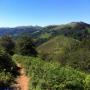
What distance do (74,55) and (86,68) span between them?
9.64 m

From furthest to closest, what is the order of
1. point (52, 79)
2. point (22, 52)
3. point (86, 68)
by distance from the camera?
1. point (22, 52)
2. point (86, 68)
3. point (52, 79)

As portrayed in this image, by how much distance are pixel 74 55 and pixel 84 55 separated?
2551 mm

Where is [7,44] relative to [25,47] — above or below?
above

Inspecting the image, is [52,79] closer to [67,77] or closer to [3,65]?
[67,77]

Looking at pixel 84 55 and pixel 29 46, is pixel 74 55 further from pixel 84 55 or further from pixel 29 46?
pixel 29 46

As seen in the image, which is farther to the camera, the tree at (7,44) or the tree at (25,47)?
the tree at (7,44)

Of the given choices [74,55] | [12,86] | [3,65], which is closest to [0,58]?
[3,65]

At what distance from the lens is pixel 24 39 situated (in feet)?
209

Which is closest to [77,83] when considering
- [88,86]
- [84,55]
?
[88,86]

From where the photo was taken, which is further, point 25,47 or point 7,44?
point 7,44

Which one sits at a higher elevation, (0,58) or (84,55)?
(0,58)

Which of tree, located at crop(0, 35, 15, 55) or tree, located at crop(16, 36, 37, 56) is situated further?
tree, located at crop(0, 35, 15, 55)

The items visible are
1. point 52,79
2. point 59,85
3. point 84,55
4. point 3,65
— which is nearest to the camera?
point 59,85

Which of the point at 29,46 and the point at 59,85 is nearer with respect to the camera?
the point at 59,85
